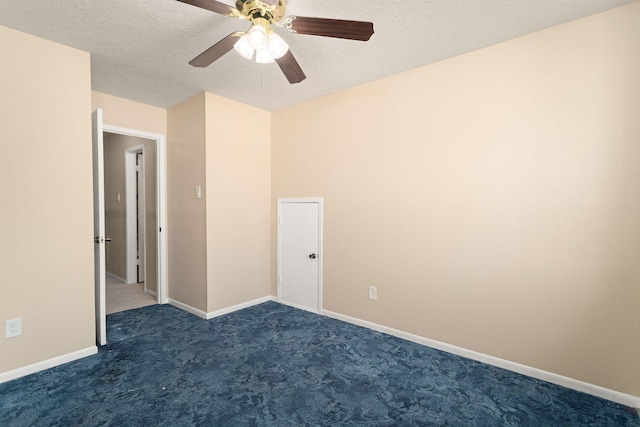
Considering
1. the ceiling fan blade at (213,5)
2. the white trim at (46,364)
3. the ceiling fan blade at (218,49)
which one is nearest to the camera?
the ceiling fan blade at (213,5)

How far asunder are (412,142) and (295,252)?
1.95 metres

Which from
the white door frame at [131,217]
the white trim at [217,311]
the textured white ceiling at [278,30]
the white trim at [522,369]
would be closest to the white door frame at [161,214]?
the white trim at [217,311]

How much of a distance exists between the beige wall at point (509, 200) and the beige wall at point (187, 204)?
1.60 m

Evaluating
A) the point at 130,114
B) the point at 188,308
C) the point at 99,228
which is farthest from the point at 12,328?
the point at 130,114

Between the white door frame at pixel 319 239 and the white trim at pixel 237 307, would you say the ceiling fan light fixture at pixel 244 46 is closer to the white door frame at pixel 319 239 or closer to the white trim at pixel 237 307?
the white door frame at pixel 319 239

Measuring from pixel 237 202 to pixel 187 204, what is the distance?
0.60 m

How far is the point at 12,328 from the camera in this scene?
2105 millimetres

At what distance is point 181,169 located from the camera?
3568 mm

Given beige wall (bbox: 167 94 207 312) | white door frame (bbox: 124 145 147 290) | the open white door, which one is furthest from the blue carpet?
white door frame (bbox: 124 145 147 290)

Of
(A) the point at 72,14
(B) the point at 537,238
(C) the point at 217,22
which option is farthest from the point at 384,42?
(A) the point at 72,14

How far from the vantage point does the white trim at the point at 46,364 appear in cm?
208

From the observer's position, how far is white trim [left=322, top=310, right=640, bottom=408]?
1873 mm

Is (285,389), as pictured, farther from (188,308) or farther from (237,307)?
(188,308)

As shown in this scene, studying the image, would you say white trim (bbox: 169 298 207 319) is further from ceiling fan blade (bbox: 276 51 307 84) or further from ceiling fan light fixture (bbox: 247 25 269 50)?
ceiling fan light fixture (bbox: 247 25 269 50)
